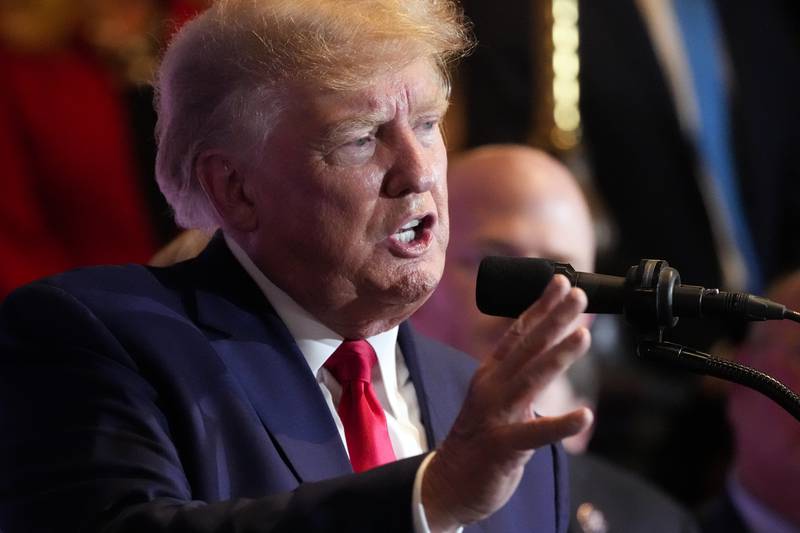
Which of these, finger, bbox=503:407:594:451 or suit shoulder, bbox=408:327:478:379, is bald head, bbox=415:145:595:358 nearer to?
suit shoulder, bbox=408:327:478:379

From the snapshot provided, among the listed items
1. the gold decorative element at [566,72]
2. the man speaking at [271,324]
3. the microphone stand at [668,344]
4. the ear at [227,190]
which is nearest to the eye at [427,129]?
the man speaking at [271,324]

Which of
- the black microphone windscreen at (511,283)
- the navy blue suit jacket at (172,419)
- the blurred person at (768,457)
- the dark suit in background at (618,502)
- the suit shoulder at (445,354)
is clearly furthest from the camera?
the blurred person at (768,457)

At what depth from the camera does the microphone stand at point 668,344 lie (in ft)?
4.87

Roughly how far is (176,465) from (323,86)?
50 cm

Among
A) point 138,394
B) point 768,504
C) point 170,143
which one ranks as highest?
point 170,143

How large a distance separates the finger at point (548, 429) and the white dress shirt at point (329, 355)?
431 millimetres

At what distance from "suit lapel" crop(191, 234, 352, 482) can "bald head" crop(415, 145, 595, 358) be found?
47.3 inches

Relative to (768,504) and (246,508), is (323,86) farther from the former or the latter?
(768,504)

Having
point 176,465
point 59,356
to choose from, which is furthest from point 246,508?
point 59,356

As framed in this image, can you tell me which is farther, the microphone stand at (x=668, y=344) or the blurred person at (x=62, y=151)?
the blurred person at (x=62, y=151)

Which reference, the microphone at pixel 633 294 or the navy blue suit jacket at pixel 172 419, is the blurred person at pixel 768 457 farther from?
the microphone at pixel 633 294

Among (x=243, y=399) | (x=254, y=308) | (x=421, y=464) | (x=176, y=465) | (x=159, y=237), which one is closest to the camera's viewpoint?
(x=421, y=464)

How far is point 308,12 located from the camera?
1.76 metres

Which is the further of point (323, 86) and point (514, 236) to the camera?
point (514, 236)
